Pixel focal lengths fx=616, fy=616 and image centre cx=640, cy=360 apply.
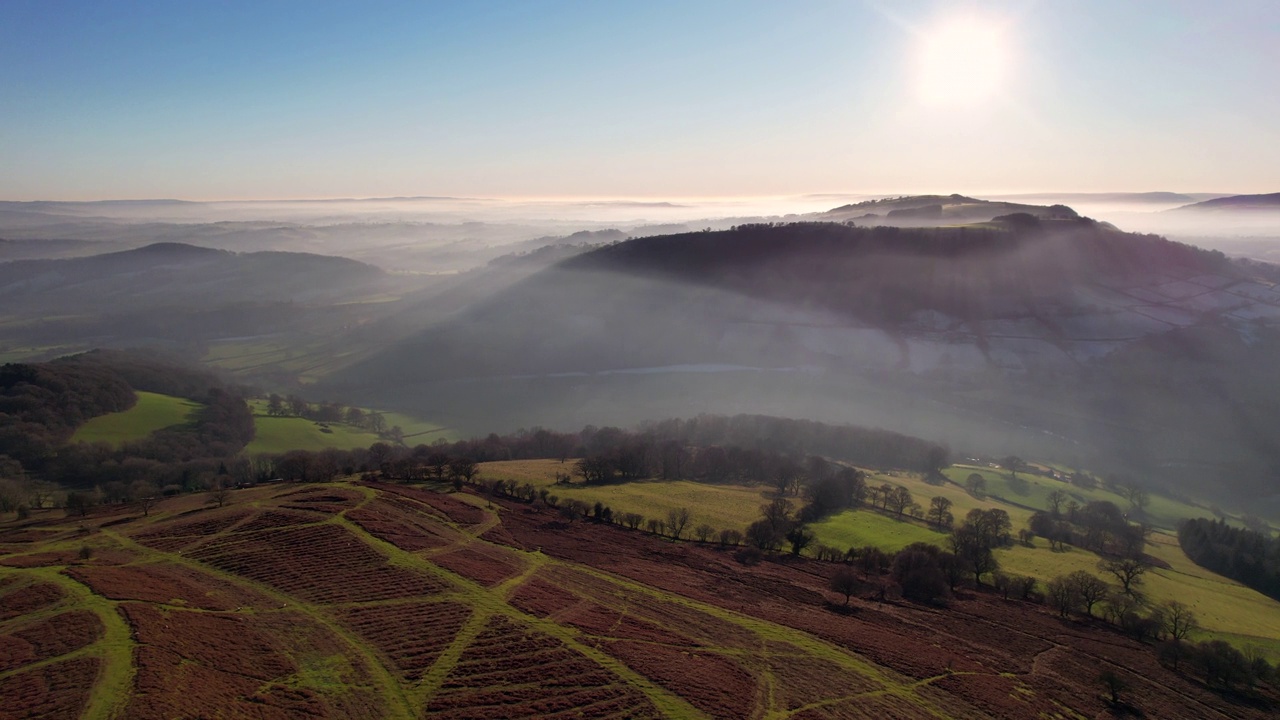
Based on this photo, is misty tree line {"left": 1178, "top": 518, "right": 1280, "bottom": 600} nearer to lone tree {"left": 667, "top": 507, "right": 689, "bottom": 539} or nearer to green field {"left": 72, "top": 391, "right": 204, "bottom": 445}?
lone tree {"left": 667, "top": 507, "right": 689, "bottom": 539}

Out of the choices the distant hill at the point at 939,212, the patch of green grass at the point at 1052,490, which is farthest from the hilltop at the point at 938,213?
the patch of green grass at the point at 1052,490

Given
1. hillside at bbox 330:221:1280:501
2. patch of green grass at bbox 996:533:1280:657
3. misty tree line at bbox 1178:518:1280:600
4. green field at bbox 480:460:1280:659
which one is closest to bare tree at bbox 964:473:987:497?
green field at bbox 480:460:1280:659

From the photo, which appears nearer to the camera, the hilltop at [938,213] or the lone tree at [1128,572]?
the lone tree at [1128,572]

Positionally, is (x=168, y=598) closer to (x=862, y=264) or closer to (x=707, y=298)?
(x=707, y=298)

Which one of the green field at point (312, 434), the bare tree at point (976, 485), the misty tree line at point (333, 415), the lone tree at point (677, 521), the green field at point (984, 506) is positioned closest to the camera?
the green field at point (984, 506)

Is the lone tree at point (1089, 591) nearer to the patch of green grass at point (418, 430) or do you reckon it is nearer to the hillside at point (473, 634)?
the hillside at point (473, 634)

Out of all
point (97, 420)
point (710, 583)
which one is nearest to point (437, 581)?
point (710, 583)
